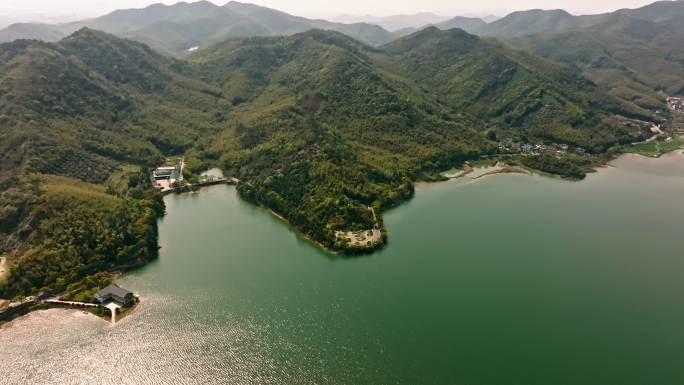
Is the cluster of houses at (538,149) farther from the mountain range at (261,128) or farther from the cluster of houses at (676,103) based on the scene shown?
the cluster of houses at (676,103)

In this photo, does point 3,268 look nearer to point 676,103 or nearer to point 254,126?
point 254,126

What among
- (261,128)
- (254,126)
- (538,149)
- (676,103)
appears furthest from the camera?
(676,103)

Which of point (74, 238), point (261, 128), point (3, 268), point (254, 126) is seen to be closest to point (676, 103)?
point (261, 128)

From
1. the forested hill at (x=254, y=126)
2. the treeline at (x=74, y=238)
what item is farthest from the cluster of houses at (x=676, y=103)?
the treeline at (x=74, y=238)

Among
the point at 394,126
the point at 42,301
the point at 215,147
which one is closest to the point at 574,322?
the point at 42,301

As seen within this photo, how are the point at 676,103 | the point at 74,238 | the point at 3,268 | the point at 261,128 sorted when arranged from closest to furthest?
the point at 3,268
the point at 74,238
the point at 261,128
the point at 676,103

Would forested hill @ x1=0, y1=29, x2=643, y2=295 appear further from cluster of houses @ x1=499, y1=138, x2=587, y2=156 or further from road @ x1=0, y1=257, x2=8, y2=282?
cluster of houses @ x1=499, y1=138, x2=587, y2=156
